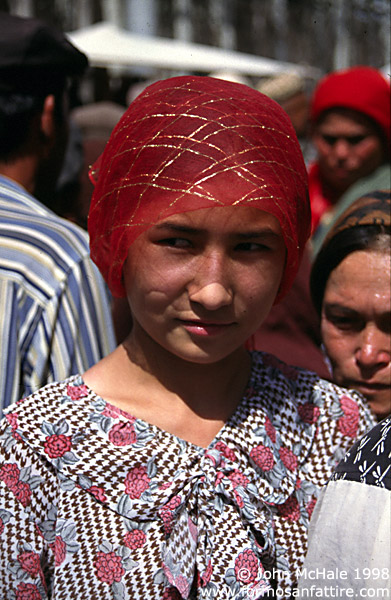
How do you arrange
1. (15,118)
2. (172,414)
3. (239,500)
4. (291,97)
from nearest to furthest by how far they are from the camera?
(239,500), (172,414), (15,118), (291,97)

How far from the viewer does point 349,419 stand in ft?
6.04

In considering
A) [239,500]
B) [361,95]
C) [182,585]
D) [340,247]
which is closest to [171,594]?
[182,585]

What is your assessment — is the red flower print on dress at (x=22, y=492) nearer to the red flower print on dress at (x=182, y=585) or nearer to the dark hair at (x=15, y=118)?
the red flower print on dress at (x=182, y=585)

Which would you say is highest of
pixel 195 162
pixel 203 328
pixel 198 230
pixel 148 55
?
pixel 195 162

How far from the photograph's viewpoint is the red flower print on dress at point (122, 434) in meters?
1.60

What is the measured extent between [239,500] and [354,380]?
0.62m

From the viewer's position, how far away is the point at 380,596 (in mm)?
1089

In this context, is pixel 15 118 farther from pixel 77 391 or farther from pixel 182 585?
pixel 182 585

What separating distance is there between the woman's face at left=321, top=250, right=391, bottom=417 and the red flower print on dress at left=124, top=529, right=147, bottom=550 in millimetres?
815

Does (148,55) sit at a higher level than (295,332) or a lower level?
lower

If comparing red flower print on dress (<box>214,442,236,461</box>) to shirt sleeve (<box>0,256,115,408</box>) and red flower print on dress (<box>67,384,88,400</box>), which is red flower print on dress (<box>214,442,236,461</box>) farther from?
shirt sleeve (<box>0,256,115,408</box>)

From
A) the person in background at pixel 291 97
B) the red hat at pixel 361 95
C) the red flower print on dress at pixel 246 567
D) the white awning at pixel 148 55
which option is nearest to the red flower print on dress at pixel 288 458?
the red flower print on dress at pixel 246 567

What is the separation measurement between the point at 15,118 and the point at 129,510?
4.79ft

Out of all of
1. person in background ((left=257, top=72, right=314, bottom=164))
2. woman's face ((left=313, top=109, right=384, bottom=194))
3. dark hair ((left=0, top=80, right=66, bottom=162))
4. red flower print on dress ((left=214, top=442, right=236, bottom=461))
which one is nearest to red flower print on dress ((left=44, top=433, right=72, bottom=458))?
red flower print on dress ((left=214, top=442, right=236, bottom=461))
